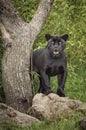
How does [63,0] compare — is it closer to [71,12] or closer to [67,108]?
[71,12]

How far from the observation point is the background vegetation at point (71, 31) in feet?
41.6

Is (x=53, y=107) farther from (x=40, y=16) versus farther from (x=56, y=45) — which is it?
(x=40, y=16)

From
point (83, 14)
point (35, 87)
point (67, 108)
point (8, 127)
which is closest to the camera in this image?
point (8, 127)

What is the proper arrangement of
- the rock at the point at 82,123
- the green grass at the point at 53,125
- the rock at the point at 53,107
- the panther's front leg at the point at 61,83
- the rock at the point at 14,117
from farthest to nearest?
the panther's front leg at the point at 61,83
the rock at the point at 53,107
the rock at the point at 14,117
the green grass at the point at 53,125
the rock at the point at 82,123

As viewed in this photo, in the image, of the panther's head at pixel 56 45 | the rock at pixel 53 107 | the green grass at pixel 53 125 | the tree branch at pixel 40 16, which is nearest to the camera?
the green grass at pixel 53 125

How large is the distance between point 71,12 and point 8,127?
7.46 metres

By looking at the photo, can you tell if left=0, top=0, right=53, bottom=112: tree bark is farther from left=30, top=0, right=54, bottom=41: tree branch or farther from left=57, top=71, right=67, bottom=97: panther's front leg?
left=57, top=71, right=67, bottom=97: panther's front leg

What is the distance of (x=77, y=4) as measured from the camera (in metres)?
16.9

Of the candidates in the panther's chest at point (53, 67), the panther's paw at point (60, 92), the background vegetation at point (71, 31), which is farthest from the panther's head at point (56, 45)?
the background vegetation at point (71, 31)

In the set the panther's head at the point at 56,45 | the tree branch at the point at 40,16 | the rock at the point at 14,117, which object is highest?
the tree branch at the point at 40,16

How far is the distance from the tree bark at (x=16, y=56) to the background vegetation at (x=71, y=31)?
0.72 m

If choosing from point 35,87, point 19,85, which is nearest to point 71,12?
point 35,87

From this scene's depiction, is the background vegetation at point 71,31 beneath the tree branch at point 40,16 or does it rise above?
beneath

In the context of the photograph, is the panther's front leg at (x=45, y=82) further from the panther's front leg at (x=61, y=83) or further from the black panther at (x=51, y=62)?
the panther's front leg at (x=61, y=83)
